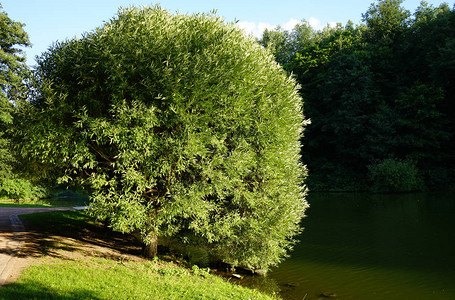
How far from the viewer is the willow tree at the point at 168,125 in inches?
480

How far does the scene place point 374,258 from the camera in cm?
1836

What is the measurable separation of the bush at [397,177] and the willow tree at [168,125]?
36.5 meters

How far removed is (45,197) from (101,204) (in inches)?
1815

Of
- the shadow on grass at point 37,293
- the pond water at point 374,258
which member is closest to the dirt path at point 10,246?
the shadow on grass at point 37,293

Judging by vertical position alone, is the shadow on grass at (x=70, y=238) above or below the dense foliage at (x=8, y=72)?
below

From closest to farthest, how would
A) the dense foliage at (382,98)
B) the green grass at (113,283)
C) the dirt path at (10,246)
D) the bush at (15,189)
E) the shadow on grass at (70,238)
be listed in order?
the green grass at (113,283), the dirt path at (10,246), the shadow on grass at (70,238), the bush at (15,189), the dense foliage at (382,98)

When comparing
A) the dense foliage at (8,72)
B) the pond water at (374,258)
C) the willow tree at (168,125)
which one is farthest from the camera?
the dense foliage at (8,72)

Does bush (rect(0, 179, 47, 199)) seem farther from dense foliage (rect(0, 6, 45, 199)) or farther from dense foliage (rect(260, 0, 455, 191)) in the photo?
dense foliage (rect(260, 0, 455, 191))

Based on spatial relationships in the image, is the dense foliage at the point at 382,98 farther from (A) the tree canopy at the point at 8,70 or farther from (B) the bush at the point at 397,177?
(A) the tree canopy at the point at 8,70

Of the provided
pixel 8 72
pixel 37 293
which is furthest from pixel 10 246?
pixel 8 72

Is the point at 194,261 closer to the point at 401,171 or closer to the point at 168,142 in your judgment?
the point at 168,142

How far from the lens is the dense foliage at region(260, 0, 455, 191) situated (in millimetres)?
50344

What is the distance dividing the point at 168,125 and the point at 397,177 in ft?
138

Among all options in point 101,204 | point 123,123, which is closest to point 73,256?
point 101,204
